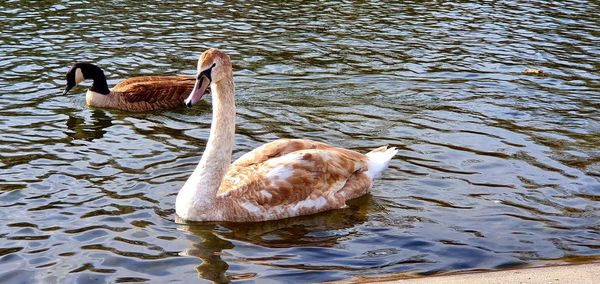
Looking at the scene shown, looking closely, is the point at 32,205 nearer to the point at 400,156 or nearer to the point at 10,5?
the point at 400,156

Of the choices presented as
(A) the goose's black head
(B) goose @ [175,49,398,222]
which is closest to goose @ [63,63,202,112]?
(A) the goose's black head

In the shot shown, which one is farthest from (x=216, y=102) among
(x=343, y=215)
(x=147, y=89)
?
(x=147, y=89)

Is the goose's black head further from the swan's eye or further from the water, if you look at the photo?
the swan's eye

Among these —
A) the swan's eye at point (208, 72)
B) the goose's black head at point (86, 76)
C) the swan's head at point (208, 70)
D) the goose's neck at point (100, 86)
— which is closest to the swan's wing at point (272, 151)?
the swan's head at point (208, 70)

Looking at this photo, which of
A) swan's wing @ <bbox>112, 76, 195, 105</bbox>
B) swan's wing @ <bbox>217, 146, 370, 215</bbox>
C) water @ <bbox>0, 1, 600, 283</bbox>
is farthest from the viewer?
swan's wing @ <bbox>112, 76, 195, 105</bbox>

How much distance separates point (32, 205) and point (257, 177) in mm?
2571

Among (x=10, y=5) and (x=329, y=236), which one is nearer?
(x=329, y=236)

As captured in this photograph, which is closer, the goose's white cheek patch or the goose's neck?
the goose's neck

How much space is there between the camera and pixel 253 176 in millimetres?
10484

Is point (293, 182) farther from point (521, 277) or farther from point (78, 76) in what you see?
point (78, 76)

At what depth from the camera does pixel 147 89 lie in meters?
15.3

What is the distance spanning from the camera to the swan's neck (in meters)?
10.1

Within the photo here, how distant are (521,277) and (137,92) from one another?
9.03m

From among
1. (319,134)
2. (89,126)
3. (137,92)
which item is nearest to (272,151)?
(319,134)
